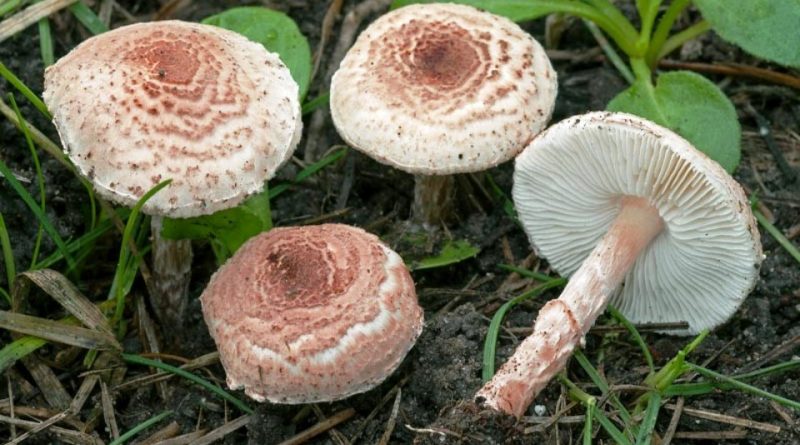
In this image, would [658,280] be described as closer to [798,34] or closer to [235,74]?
[798,34]

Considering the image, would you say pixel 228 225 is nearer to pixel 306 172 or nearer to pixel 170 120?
pixel 306 172

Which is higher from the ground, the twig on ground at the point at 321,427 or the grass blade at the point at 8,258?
the grass blade at the point at 8,258

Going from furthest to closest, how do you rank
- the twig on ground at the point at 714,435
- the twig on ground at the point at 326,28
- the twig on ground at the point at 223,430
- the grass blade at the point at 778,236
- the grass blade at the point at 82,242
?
the twig on ground at the point at 326,28
the grass blade at the point at 778,236
the grass blade at the point at 82,242
the twig on ground at the point at 223,430
the twig on ground at the point at 714,435

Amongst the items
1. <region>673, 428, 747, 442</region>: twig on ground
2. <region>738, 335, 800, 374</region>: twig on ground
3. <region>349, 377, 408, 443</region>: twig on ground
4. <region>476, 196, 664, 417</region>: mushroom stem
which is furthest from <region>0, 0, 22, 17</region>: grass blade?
<region>738, 335, 800, 374</region>: twig on ground

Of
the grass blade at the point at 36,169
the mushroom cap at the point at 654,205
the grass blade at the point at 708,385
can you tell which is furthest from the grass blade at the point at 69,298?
the grass blade at the point at 708,385

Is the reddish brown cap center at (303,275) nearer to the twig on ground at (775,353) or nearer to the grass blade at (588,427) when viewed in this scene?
the grass blade at (588,427)

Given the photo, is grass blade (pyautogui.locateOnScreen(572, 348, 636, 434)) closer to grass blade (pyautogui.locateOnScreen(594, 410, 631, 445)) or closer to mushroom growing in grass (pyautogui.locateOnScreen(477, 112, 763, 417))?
grass blade (pyautogui.locateOnScreen(594, 410, 631, 445))

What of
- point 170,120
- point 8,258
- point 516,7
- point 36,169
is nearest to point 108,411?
point 8,258

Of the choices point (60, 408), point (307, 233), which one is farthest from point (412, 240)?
point (60, 408)
